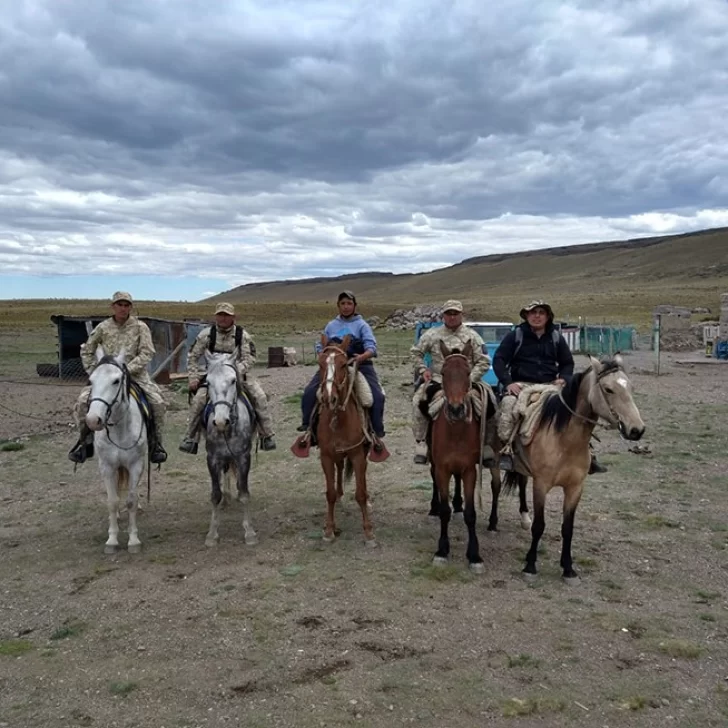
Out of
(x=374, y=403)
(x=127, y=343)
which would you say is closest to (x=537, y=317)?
(x=374, y=403)

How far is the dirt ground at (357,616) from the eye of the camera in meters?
4.22

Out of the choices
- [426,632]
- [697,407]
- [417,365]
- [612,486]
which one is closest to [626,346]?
[697,407]

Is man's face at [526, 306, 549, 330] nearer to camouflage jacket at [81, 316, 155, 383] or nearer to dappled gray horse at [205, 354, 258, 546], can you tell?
dappled gray horse at [205, 354, 258, 546]

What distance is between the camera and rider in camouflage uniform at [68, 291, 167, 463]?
7.32 meters

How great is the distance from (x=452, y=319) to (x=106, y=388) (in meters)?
3.63

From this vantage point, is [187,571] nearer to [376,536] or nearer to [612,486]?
[376,536]

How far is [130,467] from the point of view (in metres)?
7.13

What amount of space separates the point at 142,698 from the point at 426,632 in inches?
83.4

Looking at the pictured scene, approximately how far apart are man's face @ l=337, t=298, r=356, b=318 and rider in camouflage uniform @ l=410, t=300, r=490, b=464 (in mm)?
894

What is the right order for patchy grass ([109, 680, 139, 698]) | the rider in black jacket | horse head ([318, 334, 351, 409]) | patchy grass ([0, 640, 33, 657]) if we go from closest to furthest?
patchy grass ([109, 680, 139, 698]) < patchy grass ([0, 640, 33, 657]) < horse head ([318, 334, 351, 409]) < the rider in black jacket

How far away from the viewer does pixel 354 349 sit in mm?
7648

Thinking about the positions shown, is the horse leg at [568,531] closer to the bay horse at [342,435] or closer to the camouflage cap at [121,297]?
the bay horse at [342,435]

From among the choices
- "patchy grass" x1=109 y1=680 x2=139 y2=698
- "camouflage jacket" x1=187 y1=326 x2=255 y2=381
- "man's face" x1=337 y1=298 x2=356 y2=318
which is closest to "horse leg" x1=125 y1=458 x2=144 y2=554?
"camouflage jacket" x1=187 y1=326 x2=255 y2=381

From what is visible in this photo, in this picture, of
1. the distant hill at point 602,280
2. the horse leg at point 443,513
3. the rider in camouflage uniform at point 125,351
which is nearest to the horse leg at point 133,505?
the rider in camouflage uniform at point 125,351
